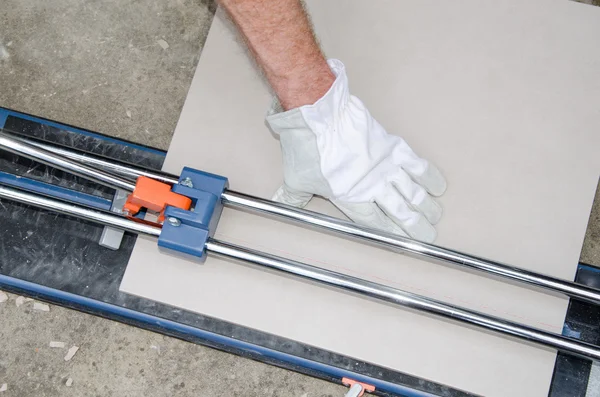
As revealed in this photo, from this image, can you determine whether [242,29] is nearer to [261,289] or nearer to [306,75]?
[306,75]

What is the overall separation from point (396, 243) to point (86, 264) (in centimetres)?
66

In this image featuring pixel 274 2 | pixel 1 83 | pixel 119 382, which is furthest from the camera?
pixel 1 83

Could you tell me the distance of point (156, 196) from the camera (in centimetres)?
117

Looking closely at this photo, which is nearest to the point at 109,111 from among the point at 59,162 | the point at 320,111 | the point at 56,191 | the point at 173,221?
the point at 56,191

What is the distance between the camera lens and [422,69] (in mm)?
1330

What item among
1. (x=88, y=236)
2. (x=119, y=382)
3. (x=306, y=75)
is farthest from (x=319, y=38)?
(x=119, y=382)

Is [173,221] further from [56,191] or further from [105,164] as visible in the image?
[56,191]

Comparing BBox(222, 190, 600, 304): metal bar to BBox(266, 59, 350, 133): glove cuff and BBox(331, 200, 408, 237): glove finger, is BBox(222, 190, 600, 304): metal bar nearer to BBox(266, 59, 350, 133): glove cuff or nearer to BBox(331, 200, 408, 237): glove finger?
BBox(331, 200, 408, 237): glove finger

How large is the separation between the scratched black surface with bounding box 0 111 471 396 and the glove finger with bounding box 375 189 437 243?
29 cm

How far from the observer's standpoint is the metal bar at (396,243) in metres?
1.19

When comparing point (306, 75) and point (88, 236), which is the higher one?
point (306, 75)

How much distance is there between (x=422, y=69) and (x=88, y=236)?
813 millimetres

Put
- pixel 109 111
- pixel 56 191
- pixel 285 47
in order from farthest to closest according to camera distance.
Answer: pixel 109 111
pixel 56 191
pixel 285 47

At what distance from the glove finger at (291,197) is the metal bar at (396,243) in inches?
1.6
